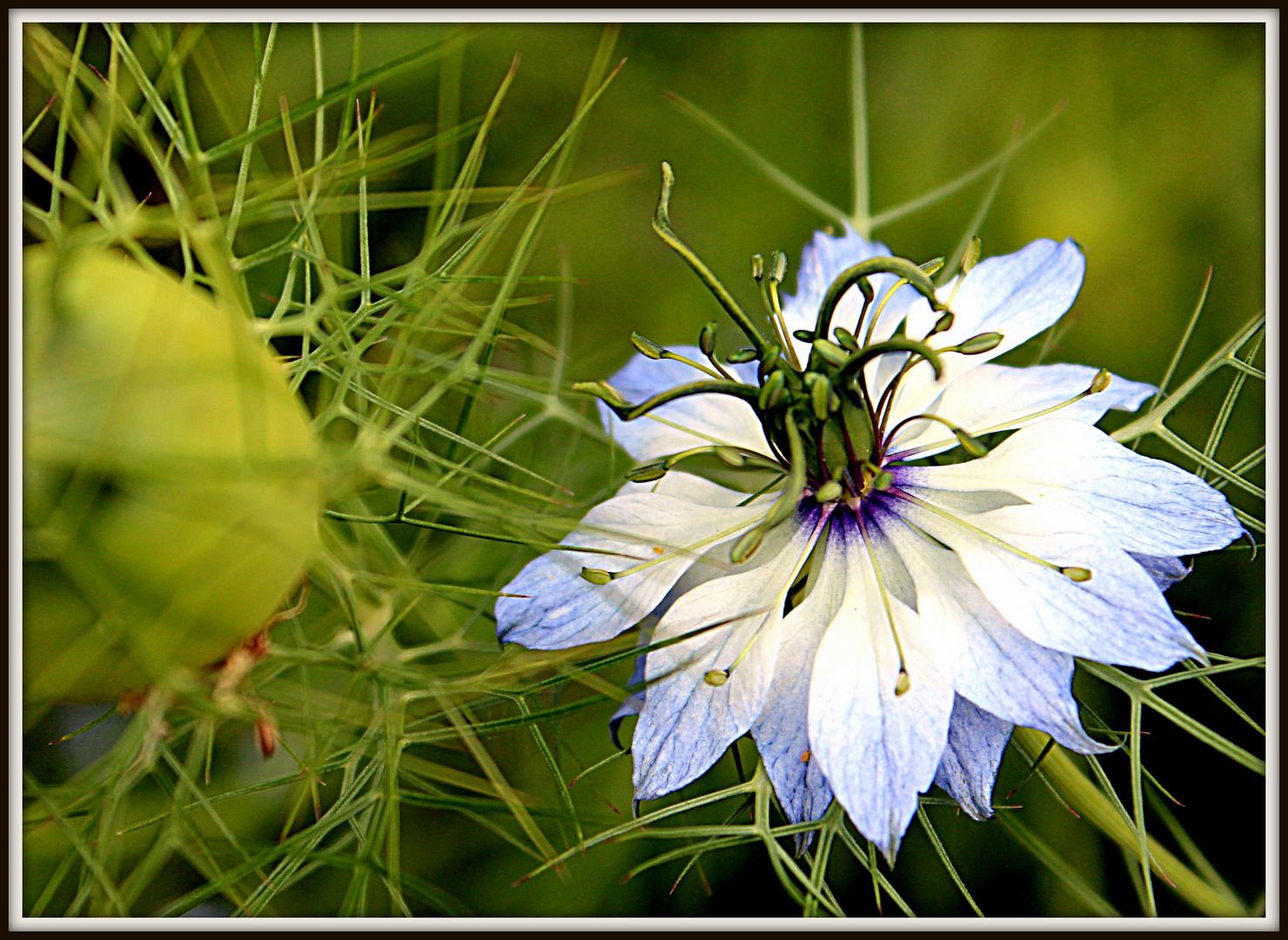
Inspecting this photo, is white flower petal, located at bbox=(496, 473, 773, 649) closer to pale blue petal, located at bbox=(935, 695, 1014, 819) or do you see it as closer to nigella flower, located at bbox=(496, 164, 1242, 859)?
nigella flower, located at bbox=(496, 164, 1242, 859)

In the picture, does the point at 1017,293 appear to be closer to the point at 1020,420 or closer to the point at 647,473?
the point at 1020,420

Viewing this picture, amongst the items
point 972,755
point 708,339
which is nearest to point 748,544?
point 708,339

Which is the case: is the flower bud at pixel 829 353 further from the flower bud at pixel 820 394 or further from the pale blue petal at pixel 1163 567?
the pale blue petal at pixel 1163 567

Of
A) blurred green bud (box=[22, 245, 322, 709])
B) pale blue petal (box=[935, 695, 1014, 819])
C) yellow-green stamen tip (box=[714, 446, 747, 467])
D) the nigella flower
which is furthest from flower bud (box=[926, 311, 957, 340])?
blurred green bud (box=[22, 245, 322, 709])

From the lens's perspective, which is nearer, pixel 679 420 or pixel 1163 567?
pixel 1163 567

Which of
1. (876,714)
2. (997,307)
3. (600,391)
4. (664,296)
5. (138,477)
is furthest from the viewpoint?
(664,296)

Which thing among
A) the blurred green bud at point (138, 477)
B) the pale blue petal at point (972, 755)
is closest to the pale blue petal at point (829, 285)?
the pale blue petal at point (972, 755)

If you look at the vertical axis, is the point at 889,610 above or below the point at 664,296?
below
